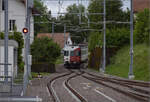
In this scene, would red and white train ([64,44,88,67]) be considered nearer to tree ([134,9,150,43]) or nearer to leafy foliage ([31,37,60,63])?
leafy foliage ([31,37,60,63])

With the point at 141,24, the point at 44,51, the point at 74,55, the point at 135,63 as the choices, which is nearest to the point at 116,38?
the point at 74,55

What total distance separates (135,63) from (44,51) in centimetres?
1342

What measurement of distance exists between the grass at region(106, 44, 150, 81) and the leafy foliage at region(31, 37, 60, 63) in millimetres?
6875

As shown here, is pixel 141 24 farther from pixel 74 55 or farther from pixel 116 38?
pixel 74 55

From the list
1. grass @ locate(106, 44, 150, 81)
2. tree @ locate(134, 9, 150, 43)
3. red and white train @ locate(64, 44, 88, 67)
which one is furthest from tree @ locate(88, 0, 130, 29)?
tree @ locate(134, 9, 150, 43)

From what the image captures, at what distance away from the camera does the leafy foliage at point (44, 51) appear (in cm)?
4631

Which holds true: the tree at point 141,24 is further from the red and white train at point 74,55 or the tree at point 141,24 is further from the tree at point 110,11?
the tree at point 110,11

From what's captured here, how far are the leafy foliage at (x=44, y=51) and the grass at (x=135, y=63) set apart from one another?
22.6 ft

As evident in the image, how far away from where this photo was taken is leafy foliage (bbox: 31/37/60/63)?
152 feet

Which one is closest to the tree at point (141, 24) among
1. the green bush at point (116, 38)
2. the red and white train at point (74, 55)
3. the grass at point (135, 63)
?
the grass at point (135, 63)

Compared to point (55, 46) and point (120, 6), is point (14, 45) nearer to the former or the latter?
point (55, 46)

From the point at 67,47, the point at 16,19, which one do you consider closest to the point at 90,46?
the point at 67,47

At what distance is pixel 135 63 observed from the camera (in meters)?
37.2

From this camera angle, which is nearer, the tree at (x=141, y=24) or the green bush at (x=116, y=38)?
the tree at (x=141, y=24)
